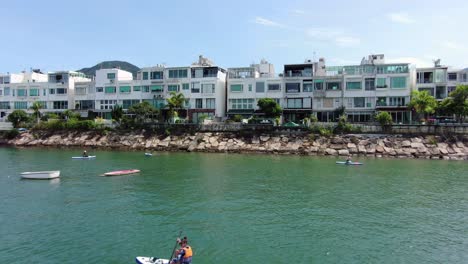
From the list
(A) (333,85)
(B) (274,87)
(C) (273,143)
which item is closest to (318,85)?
(A) (333,85)

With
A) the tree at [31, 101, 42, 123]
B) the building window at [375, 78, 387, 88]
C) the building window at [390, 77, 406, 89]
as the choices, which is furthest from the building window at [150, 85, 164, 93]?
the building window at [390, 77, 406, 89]

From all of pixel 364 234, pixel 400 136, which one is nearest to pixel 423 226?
pixel 364 234

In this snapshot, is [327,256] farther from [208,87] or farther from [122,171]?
[208,87]

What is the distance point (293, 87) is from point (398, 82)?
2349cm

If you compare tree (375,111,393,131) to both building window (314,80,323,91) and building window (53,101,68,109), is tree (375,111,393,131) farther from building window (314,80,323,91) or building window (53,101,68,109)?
building window (53,101,68,109)

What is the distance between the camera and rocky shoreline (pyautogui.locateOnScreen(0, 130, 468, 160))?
6719 centimetres

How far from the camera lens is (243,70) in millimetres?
94625

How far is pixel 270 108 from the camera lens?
3150 inches

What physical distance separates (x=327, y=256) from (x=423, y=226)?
33.5 feet

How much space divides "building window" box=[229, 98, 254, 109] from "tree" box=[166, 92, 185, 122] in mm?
12587

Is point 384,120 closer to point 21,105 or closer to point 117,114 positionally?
point 117,114

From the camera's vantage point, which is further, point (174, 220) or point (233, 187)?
point (233, 187)

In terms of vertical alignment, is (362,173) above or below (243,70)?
below

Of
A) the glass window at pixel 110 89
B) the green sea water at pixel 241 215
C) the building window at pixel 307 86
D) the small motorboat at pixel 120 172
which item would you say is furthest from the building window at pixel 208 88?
the small motorboat at pixel 120 172
